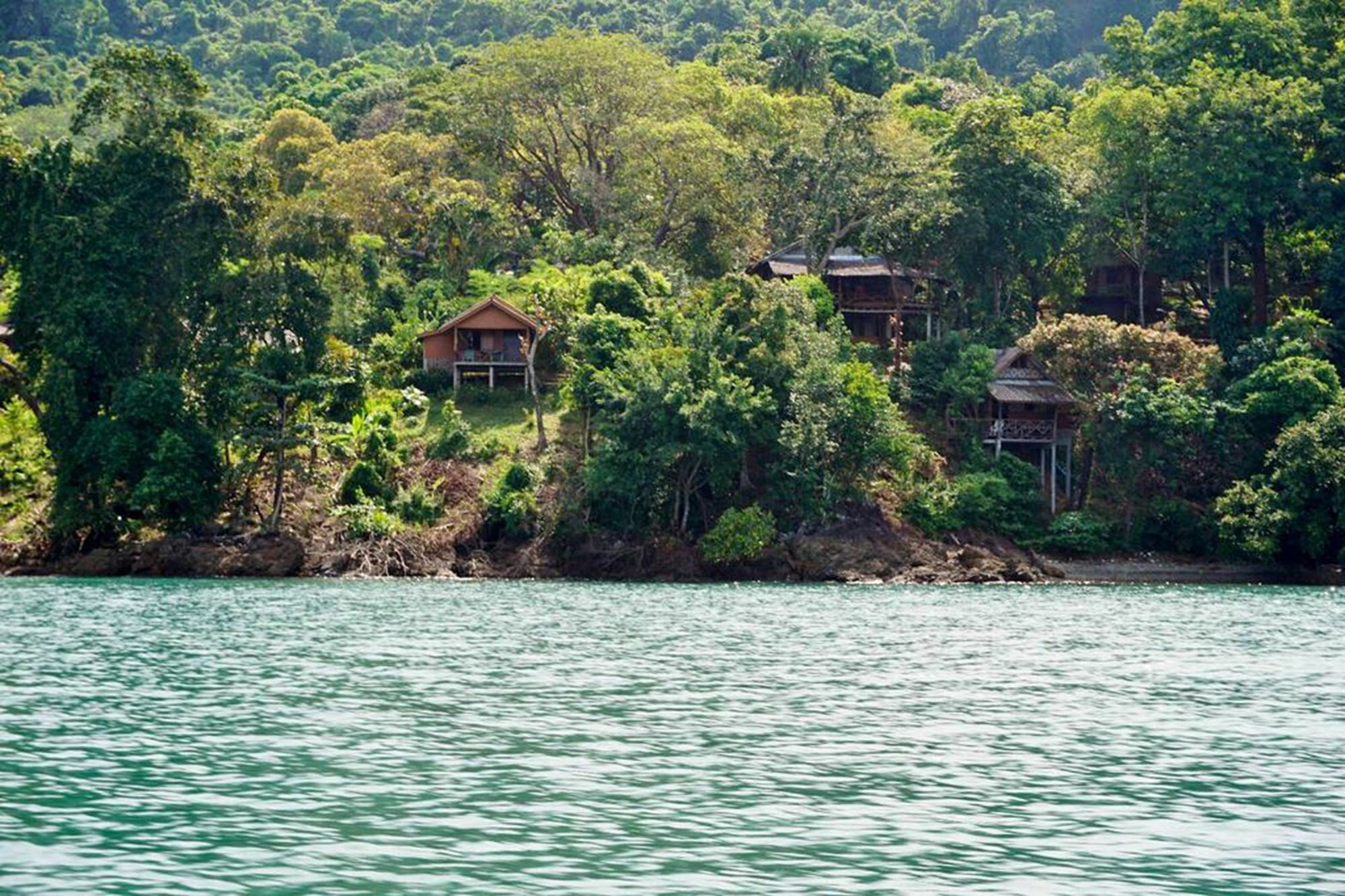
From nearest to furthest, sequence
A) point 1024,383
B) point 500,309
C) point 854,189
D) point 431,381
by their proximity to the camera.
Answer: point 1024,383, point 500,309, point 431,381, point 854,189

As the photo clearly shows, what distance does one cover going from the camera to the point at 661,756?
76.4ft

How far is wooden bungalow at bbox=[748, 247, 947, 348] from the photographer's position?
240 feet

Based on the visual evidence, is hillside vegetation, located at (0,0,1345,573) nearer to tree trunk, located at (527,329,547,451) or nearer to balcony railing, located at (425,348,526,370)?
tree trunk, located at (527,329,547,451)

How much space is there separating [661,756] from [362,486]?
39126mm

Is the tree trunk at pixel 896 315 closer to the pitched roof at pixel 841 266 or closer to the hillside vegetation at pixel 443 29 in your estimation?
the pitched roof at pixel 841 266

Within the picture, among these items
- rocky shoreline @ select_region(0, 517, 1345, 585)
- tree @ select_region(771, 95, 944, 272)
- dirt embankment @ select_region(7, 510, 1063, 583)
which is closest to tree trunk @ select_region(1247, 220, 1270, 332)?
tree @ select_region(771, 95, 944, 272)

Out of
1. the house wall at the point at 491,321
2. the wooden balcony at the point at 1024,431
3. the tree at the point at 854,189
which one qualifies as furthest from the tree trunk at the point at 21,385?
the wooden balcony at the point at 1024,431

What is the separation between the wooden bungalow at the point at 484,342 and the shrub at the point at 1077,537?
2156 centimetres

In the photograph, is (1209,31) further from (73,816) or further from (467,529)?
(73,816)

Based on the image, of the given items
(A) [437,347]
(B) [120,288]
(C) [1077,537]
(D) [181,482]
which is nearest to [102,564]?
(D) [181,482]

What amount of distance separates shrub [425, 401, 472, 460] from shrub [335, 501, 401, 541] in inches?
175

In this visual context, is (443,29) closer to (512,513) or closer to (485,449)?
(485,449)

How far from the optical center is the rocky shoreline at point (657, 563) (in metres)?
57.4

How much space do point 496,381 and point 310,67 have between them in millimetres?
84627
